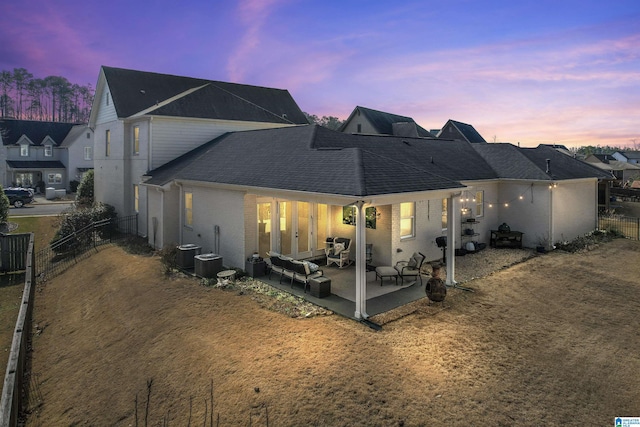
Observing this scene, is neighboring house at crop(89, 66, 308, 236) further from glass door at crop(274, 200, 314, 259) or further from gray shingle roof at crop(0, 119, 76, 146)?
gray shingle roof at crop(0, 119, 76, 146)

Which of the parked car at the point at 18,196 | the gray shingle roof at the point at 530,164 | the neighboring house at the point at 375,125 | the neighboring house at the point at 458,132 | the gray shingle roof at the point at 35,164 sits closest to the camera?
the gray shingle roof at the point at 530,164

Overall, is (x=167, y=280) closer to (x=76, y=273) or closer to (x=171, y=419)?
(x=76, y=273)

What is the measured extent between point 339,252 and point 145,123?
42.4 ft

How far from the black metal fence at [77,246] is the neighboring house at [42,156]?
3091cm

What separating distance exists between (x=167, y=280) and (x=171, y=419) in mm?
7289

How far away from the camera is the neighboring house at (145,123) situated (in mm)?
19609

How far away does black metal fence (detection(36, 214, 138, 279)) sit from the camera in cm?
1766

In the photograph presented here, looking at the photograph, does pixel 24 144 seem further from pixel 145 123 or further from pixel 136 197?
pixel 145 123

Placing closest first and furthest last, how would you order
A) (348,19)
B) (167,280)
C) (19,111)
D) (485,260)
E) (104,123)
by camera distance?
(167,280)
(485,260)
(348,19)
(104,123)
(19,111)

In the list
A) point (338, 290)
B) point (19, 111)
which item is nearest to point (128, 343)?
point (338, 290)

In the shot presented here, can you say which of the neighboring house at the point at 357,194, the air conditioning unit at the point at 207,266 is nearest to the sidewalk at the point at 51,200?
the neighboring house at the point at 357,194

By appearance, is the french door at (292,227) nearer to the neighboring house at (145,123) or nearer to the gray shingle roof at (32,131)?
the neighboring house at (145,123)

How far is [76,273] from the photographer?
16.0 metres

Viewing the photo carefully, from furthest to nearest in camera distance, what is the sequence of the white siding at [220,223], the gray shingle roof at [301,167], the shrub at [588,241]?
→ the shrub at [588,241] → the white siding at [220,223] → the gray shingle roof at [301,167]
